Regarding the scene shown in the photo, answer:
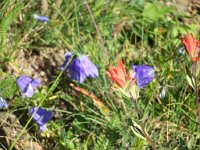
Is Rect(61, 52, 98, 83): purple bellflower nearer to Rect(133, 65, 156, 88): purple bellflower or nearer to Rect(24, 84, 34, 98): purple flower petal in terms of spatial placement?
Rect(24, 84, 34, 98): purple flower petal

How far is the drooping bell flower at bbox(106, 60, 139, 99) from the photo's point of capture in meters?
1.34

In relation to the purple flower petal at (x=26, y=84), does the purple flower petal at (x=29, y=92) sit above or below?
below

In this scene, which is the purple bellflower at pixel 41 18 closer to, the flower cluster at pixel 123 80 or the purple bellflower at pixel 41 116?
the purple bellflower at pixel 41 116

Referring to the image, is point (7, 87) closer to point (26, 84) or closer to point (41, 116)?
point (26, 84)

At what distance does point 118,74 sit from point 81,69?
0.89 metres

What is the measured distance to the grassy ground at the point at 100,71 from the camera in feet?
6.57

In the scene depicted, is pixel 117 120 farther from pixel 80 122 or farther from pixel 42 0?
pixel 42 0

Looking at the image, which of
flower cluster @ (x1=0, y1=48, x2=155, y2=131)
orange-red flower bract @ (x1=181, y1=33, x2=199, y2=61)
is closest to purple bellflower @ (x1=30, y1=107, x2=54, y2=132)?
flower cluster @ (x1=0, y1=48, x2=155, y2=131)

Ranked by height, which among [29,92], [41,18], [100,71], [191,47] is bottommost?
[100,71]

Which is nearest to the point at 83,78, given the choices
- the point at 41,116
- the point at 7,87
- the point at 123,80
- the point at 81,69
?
the point at 81,69

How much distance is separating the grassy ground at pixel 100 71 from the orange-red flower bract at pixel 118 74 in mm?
425

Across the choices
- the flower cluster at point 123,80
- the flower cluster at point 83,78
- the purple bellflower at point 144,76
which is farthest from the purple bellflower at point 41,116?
the flower cluster at point 123,80

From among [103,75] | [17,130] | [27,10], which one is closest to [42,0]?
[27,10]

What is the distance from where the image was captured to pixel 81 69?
7.32ft
